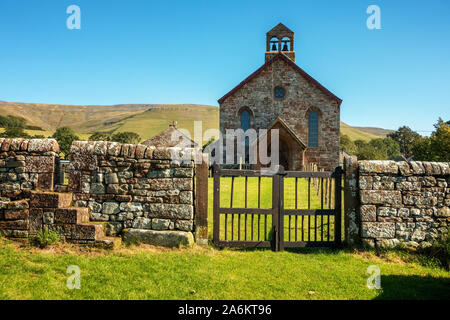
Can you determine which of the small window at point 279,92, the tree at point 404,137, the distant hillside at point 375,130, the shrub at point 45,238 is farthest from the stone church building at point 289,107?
the distant hillside at point 375,130

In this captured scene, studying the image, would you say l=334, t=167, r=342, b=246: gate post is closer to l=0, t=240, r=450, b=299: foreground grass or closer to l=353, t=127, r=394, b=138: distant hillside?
l=0, t=240, r=450, b=299: foreground grass

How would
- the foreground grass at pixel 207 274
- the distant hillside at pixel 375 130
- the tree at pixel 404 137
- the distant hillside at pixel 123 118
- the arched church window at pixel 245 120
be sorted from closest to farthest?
1. the foreground grass at pixel 207 274
2. the arched church window at pixel 245 120
3. the tree at pixel 404 137
4. the distant hillside at pixel 123 118
5. the distant hillside at pixel 375 130

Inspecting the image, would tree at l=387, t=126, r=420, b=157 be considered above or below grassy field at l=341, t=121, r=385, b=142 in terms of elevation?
below

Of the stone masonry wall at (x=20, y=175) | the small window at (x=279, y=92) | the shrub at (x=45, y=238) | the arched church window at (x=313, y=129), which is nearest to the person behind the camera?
the shrub at (x=45, y=238)

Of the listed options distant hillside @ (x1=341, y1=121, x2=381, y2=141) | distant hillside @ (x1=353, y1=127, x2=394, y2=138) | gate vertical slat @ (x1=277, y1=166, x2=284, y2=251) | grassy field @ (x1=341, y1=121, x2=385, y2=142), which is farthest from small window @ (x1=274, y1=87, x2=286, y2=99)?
distant hillside @ (x1=353, y1=127, x2=394, y2=138)

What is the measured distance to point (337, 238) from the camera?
6.61 m

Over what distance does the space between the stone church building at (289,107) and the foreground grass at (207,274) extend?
19.5 m

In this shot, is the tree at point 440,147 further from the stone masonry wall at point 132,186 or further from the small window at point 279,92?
the stone masonry wall at point 132,186

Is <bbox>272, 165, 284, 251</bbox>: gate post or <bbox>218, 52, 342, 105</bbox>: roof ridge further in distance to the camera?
<bbox>218, 52, 342, 105</bbox>: roof ridge

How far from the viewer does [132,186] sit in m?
6.40

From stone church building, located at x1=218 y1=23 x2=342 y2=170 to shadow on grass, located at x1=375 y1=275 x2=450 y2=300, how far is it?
781 inches

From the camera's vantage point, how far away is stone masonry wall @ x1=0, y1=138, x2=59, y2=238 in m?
6.26

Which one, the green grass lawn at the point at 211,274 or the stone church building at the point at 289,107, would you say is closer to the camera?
the green grass lawn at the point at 211,274

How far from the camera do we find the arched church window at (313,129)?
25516 mm
